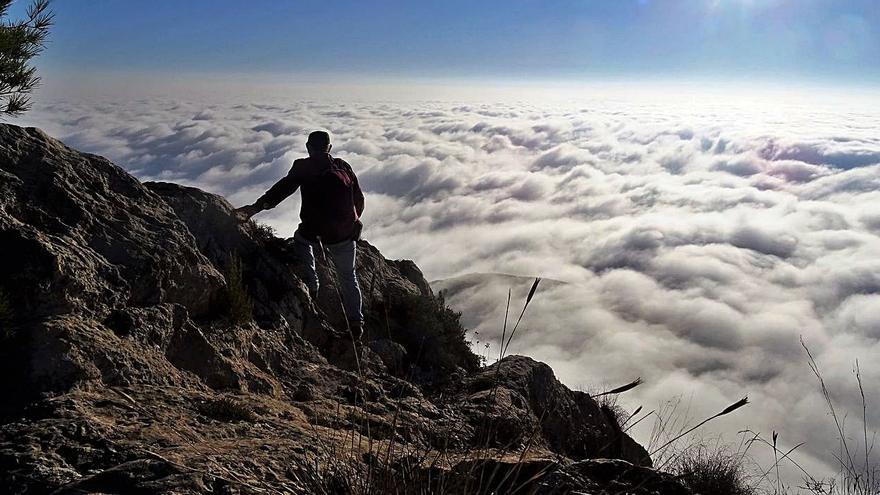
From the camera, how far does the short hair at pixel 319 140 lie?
6613mm

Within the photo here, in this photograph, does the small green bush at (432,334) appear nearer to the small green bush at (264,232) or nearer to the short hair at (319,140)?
the small green bush at (264,232)

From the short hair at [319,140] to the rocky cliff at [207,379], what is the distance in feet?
4.49

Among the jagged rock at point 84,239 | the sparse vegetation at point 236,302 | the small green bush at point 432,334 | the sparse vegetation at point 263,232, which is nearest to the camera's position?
the jagged rock at point 84,239

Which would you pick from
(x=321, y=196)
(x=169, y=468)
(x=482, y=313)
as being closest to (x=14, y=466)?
(x=169, y=468)

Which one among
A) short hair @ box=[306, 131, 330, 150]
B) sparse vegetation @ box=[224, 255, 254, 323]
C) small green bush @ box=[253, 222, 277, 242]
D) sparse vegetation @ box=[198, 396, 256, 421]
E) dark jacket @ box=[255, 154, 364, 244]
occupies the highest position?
short hair @ box=[306, 131, 330, 150]

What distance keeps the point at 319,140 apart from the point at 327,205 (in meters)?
0.73

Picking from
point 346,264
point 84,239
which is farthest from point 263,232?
point 84,239

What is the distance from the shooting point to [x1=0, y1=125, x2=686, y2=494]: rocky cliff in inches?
95.2

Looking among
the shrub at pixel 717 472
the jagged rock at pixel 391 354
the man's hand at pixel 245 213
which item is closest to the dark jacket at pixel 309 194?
the man's hand at pixel 245 213

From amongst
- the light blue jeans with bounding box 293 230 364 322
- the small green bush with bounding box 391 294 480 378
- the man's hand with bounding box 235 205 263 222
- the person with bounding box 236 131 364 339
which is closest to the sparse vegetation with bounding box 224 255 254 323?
the person with bounding box 236 131 364 339

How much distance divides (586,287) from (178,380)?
15641 cm

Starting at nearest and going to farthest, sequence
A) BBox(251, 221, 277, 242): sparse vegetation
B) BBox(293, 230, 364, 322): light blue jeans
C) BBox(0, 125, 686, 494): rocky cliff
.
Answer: BBox(0, 125, 686, 494): rocky cliff
BBox(293, 230, 364, 322): light blue jeans
BBox(251, 221, 277, 242): sparse vegetation

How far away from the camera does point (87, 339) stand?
368cm

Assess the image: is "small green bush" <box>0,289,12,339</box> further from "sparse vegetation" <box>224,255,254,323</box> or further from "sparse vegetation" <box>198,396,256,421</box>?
"sparse vegetation" <box>224,255,254,323</box>
